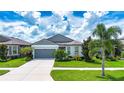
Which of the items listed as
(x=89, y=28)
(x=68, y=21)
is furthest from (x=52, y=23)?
(x=89, y=28)

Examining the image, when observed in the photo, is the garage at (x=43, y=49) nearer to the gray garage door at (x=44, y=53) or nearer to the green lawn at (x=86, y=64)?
the gray garage door at (x=44, y=53)

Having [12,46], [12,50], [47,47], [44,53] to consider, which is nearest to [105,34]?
[44,53]

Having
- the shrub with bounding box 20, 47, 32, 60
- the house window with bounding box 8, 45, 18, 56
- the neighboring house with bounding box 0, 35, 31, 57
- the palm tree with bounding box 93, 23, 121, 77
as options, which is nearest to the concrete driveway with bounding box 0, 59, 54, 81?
the shrub with bounding box 20, 47, 32, 60

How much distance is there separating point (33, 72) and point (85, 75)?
272cm

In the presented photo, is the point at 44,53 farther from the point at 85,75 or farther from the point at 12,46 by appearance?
the point at 12,46

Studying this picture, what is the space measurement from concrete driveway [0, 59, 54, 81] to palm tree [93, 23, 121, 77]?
312 cm

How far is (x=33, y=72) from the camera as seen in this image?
1695cm

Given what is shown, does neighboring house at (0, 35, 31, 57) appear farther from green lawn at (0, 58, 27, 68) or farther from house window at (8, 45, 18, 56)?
green lawn at (0, 58, 27, 68)

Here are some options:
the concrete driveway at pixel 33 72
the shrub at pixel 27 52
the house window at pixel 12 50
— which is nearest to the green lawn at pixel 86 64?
the concrete driveway at pixel 33 72

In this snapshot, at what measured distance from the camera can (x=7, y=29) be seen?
653 inches

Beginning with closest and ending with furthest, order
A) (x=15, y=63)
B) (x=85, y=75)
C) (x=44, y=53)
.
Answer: (x=85, y=75)
(x=44, y=53)
(x=15, y=63)

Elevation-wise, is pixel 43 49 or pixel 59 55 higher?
pixel 43 49
